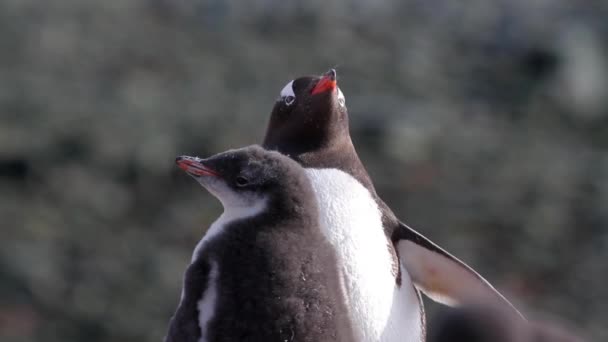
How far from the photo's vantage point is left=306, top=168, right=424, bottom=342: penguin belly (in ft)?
7.00

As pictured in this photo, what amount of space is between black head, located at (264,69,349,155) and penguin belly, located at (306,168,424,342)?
0.09m

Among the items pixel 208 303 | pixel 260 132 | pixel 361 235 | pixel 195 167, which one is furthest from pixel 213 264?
pixel 260 132

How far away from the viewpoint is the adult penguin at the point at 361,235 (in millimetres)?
2154

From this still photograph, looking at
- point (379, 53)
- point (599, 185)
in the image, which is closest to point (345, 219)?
point (599, 185)

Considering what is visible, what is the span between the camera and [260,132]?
9195 mm

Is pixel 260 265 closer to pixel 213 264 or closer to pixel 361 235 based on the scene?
pixel 213 264

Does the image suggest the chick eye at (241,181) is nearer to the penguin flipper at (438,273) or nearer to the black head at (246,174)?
the black head at (246,174)

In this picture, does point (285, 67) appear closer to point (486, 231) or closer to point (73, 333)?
point (486, 231)

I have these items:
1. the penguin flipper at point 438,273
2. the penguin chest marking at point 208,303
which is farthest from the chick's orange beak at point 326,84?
the penguin chest marking at point 208,303

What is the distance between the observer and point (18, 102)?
32.1 feet

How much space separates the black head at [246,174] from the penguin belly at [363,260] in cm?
12

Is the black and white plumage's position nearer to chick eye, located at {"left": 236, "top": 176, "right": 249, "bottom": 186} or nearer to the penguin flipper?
chick eye, located at {"left": 236, "top": 176, "right": 249, "bottom": 186}

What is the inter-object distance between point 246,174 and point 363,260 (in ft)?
0.89

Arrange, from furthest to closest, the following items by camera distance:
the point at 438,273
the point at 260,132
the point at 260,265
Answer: the point at 260,132, the point at 438,273, the point at 260,265
